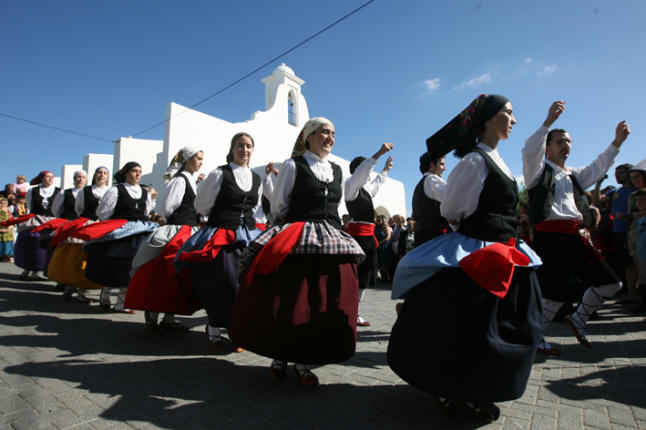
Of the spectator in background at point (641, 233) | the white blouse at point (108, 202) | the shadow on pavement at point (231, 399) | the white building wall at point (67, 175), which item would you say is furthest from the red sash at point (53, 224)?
the white building wall at point (67, 175)

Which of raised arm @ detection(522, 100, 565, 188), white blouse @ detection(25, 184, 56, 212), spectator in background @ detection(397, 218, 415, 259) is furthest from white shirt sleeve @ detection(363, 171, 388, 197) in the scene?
white blouse @ detection(25, 184, 56, 212)

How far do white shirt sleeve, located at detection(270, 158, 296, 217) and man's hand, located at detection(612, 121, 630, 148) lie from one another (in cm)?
293

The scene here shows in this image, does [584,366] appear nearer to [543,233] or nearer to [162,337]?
[543,233]

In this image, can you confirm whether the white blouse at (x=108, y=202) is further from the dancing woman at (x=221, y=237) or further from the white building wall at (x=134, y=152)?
the white building wall at (x=134, y=152)

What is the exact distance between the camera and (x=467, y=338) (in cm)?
183

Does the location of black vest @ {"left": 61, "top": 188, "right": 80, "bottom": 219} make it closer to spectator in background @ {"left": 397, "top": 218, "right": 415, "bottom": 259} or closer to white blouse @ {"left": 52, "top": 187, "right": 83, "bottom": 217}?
white blouse @ {"left": 52, "top": 187, "right": 83, "bottom": 217}

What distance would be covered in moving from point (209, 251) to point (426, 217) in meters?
2.24

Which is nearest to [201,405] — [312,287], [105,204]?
[312,287]

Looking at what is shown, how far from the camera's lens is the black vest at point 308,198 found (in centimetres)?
265

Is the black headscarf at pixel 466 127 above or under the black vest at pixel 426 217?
above

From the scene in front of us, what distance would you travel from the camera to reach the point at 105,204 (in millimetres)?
4668

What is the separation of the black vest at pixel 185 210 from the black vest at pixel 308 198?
1651 millimetres

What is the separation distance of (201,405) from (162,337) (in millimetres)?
1779

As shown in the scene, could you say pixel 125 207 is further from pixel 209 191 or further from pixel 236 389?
pixel 236 389
